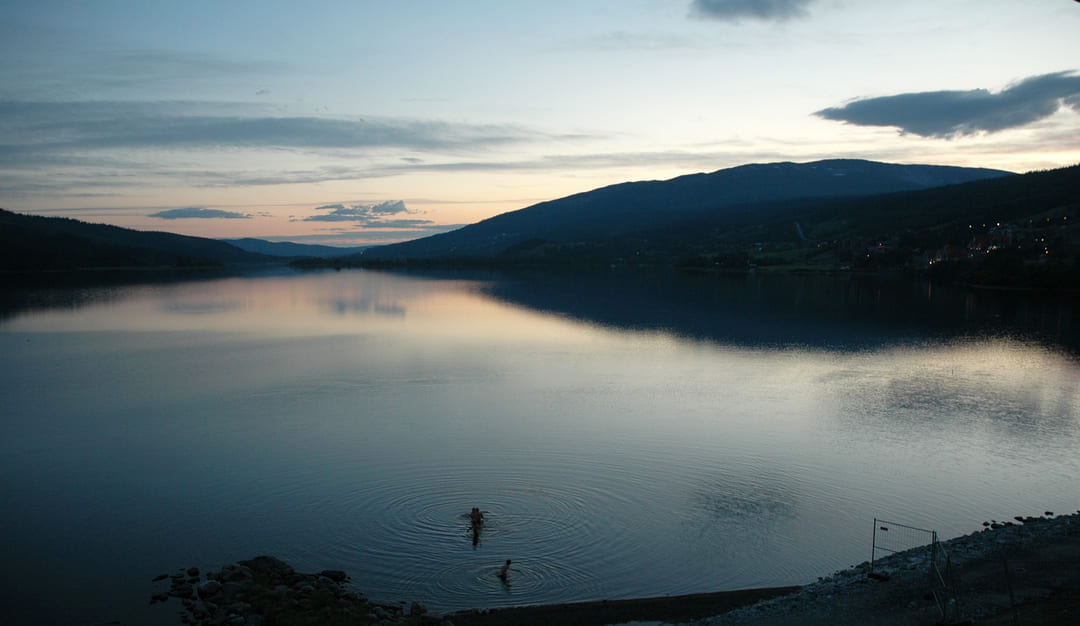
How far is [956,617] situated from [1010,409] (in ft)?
45.9

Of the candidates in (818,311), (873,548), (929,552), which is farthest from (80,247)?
(929,552)

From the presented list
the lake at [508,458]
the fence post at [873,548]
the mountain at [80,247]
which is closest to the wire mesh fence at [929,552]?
the fence post at [873,548]

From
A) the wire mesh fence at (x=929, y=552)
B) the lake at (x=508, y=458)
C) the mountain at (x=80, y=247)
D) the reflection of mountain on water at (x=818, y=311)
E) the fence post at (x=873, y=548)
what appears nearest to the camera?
the wire mesh fence at (x=929, y=552)

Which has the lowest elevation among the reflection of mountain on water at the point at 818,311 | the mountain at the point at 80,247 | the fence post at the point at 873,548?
the fence post at the point at 873,548

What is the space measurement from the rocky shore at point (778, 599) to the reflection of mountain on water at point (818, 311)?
22.0 meters

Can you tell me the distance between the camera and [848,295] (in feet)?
190

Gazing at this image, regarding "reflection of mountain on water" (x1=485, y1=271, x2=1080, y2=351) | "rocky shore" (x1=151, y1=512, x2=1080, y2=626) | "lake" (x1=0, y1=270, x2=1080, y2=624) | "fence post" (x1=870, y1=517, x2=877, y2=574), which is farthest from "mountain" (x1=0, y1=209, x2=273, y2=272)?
"fence post" (x1=870, y1=517, x2=877, y2=574)

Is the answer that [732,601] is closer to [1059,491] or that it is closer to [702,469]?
[702,469]

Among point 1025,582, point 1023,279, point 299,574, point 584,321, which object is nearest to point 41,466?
point 299,574

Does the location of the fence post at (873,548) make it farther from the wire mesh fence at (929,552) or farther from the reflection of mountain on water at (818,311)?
the reflection of mountain on water at (818,311)

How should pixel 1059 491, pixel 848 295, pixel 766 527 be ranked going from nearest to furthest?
pixel 766 527 → pixel 1059 491 → pixel 848 295

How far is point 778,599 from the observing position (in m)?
8.27

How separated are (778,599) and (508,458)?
642cm

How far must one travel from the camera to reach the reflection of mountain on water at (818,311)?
111 feet
